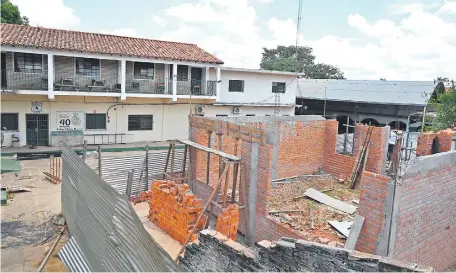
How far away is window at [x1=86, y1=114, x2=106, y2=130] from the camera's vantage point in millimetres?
20141

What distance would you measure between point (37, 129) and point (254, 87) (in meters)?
14.0

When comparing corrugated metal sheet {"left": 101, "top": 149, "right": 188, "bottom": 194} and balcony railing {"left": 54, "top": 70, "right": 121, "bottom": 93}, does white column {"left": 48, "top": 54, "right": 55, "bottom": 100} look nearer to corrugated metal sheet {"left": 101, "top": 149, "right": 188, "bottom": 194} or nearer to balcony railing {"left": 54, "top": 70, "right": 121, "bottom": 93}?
balcony railing {"left": 54, "top": 70, "right": 121, "bottom": 93}

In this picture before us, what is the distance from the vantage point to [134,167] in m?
11.3

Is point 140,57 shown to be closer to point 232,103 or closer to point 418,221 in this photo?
point 232,103

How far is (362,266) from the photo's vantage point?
12.9ft

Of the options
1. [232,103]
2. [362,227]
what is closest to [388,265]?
[362,227]

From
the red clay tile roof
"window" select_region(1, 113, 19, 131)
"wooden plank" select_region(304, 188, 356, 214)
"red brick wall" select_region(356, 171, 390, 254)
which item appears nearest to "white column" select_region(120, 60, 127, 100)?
the red clay tile roof

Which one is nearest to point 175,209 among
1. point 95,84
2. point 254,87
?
point 95,84

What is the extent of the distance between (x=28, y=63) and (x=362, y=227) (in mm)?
18435

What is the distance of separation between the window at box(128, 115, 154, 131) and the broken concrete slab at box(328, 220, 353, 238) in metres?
15.4

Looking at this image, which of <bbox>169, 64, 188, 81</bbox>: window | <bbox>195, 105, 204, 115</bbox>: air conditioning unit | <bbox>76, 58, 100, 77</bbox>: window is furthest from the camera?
<bbox>195, 105, 204, 115</bbox>: air conditioning unit

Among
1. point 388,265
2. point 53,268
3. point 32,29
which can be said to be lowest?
point 53,268

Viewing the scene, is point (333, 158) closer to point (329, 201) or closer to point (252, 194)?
point (329, 201)

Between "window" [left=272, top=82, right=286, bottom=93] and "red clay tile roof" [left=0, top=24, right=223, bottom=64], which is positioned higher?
"red clay tile roof" [left=0, top=24, right=223, bottom=64]
